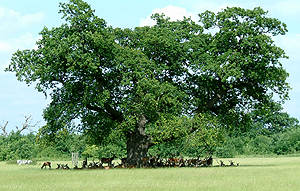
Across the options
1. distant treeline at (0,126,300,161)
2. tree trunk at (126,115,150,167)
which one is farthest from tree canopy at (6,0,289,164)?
distant treeline at (0,126,300,161)

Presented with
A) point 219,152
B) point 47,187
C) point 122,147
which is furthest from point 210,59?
point 219,152

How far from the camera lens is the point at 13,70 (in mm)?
37750

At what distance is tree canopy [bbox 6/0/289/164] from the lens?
120 feet

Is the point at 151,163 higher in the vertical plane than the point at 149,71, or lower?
lower

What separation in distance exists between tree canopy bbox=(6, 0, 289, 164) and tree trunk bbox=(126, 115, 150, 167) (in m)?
0.08

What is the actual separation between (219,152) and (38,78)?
40.7 metres

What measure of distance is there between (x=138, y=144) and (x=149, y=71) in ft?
23.1

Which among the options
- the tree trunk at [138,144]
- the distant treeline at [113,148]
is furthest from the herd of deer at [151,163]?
the distant treeline at [113,148]

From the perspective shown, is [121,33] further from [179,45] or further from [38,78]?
[38,78]

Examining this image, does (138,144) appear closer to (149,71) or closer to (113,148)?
(149,71)

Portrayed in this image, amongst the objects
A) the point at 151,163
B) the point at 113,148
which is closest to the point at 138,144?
the point at 151,163

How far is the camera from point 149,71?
123ft

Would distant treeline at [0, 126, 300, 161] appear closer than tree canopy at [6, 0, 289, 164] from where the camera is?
No

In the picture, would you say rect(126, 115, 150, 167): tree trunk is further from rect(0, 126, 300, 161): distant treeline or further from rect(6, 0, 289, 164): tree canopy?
rect(0, 126, 300, 161): distant treeline
